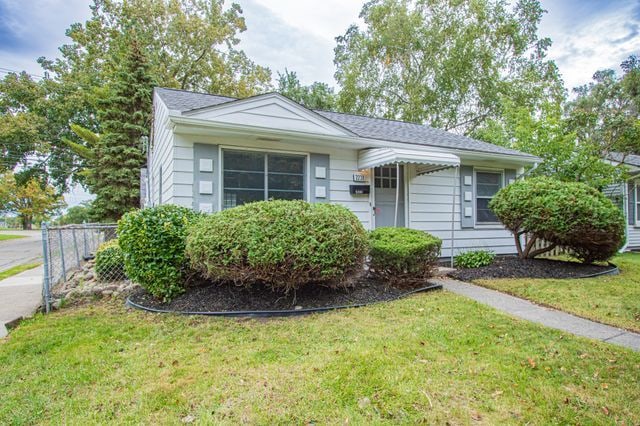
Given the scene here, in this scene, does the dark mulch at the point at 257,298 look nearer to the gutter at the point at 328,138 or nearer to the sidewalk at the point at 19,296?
the sidewalk at the point at 19,296

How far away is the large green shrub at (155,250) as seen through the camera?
171 inches

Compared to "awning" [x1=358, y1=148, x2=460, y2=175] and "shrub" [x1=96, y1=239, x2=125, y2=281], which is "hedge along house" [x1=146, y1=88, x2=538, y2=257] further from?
"shrub" [x1=96, y1=239, x2=125, y2=281]

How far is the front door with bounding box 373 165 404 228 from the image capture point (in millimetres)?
7527

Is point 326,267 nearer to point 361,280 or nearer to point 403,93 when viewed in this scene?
point 361,280

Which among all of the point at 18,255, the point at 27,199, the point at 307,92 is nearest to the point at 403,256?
the point at 18,255

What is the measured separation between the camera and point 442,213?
8117mm

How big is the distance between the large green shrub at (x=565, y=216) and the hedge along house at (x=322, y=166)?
49.0 inches

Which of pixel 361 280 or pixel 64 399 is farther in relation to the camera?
pixel 361 280

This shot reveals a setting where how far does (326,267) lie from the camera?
13.2ft

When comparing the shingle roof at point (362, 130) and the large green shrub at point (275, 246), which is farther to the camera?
the shingle roof at point (362, 130)

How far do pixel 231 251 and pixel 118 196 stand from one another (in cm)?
1141

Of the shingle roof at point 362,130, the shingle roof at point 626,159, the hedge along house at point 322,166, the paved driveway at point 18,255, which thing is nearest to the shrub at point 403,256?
the hedge along house at point 322,166

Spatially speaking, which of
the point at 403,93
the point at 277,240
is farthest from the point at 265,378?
the point at 403,93

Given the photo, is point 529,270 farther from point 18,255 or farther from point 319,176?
point 18,255
